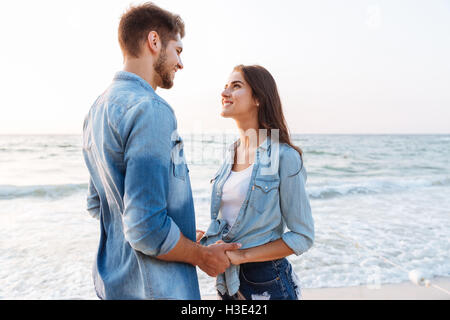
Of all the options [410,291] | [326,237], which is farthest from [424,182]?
[410,291]

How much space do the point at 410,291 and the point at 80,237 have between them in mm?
5334

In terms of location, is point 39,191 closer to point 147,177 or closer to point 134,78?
point 134,78

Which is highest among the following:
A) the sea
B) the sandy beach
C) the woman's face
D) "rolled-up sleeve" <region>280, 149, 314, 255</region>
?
the woman's face

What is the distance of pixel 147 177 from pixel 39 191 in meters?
11.3

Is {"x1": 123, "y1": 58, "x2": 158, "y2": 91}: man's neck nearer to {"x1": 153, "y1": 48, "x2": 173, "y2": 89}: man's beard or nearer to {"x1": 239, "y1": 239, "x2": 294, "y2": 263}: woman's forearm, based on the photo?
{"x1": 153, "y1": 48, "x2": 173, "y2": 89}: man's beard

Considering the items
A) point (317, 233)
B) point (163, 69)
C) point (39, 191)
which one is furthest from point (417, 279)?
point (39, 191)


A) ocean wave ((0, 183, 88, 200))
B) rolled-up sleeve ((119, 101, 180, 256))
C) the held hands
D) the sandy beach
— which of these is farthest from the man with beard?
ocean wave ((0, 183, 88, 200))

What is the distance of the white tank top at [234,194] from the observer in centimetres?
206

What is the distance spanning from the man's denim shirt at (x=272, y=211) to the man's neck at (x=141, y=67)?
2.71 feet

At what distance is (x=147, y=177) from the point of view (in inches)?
49.6

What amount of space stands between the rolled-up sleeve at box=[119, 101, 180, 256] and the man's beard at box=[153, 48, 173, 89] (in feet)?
1.08

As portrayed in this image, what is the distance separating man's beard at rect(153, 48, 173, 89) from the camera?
63.2 inches

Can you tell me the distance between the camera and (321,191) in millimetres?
11781

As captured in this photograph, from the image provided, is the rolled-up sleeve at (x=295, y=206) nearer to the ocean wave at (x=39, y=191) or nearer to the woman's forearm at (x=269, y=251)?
the woman's forearm at (x=269, y=251)
